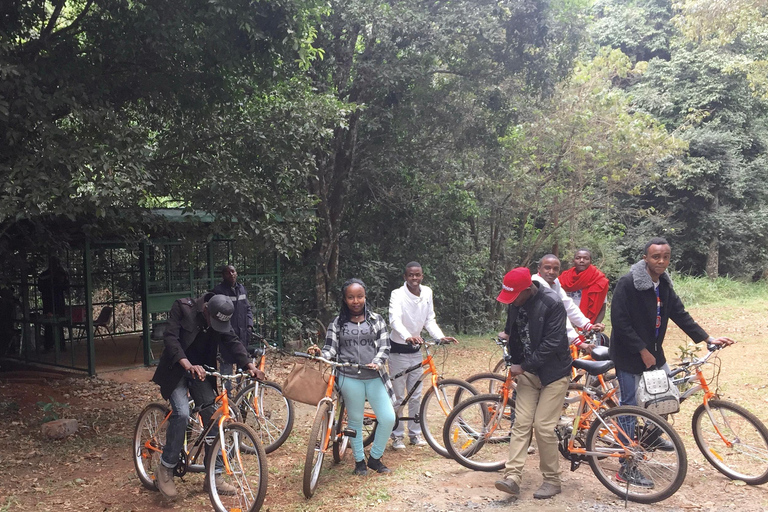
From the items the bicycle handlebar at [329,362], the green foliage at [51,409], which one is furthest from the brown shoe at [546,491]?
the green foliage at [51,409]

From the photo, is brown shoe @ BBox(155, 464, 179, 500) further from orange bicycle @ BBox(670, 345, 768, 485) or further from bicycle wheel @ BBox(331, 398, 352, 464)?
orange bicycle @ BBox(670, 345, 768, 485)

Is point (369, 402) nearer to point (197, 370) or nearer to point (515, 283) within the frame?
point (197, 370)

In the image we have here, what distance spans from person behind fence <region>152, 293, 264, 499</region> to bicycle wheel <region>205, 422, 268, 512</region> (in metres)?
0.18

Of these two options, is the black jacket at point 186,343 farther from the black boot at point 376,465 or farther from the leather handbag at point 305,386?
the black boot at point 376,465

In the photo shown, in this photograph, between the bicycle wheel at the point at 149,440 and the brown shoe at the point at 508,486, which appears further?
the bicycle wheel at the point at 149,440

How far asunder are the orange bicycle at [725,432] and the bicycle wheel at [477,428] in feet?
4.67

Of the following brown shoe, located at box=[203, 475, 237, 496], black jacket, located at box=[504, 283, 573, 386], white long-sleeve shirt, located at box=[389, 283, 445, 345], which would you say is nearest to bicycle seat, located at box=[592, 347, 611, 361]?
black jacket, located at box=[504, 283, 573, 386]

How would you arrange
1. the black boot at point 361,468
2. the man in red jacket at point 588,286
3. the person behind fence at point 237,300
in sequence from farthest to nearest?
the man in red jacket at point 588,286 → the person behind fence at point 237,300 → the black boot at point 361,468

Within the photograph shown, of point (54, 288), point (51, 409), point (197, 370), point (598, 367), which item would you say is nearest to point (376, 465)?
point (197, 370)

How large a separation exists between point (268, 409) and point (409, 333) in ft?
5.48

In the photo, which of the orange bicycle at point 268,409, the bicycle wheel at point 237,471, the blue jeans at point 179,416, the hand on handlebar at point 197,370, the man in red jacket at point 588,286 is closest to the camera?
the bicycle wheel at point 237,471

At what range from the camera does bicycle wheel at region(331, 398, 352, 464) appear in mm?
5523

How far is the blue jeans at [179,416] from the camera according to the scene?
489cm

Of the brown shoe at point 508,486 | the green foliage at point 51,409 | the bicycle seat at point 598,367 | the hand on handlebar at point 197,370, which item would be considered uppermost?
the hand on handlebar at point 197,370
